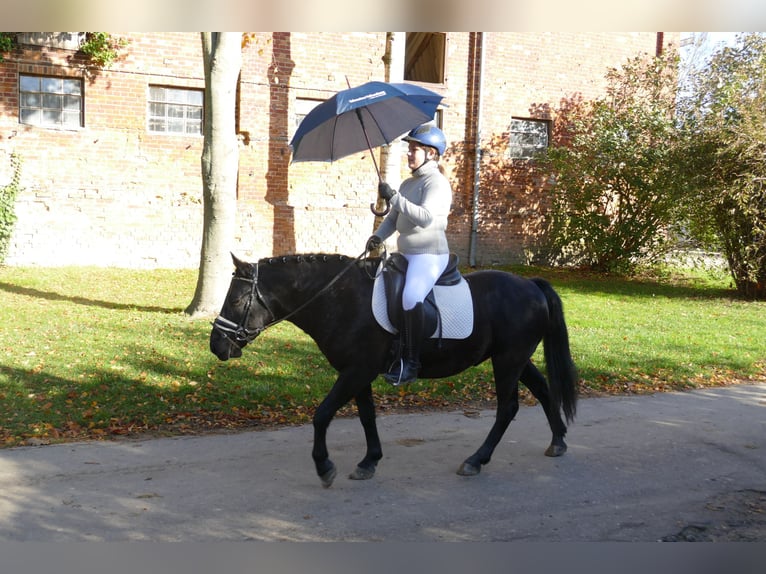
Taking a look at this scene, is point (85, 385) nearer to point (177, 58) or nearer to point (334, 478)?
point (334, 478)

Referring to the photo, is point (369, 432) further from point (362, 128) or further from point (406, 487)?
point (362, 128)

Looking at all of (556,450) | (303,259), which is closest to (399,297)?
(303,259)

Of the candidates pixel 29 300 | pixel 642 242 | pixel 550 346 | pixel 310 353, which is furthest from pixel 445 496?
pixel 642 242

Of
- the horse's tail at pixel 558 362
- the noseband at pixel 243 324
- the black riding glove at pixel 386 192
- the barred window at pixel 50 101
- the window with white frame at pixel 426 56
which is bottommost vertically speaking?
the horse's tail at pixel 558 362

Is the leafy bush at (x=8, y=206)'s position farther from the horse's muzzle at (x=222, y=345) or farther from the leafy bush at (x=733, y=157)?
the leafy bush at (x=733, y=157)

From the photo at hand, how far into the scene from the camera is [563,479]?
228 inches

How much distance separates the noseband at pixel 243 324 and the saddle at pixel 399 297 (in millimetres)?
948

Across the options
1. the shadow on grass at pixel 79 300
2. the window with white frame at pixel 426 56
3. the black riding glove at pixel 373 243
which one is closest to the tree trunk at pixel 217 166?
the shadow on grass at pixel 79 300

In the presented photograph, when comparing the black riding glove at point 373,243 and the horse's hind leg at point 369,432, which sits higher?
the black riding glove at point 373,243

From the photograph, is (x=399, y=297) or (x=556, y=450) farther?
(x=556, y=450)

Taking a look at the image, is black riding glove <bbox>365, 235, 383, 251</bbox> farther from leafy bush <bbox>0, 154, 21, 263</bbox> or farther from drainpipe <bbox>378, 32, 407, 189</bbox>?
leafy bush <bbox>0, 154, 21, 263</bbox>

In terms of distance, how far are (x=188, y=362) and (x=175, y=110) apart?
37.2ft

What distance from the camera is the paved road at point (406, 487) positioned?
4680 mm

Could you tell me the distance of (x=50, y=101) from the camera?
57.0 ft
